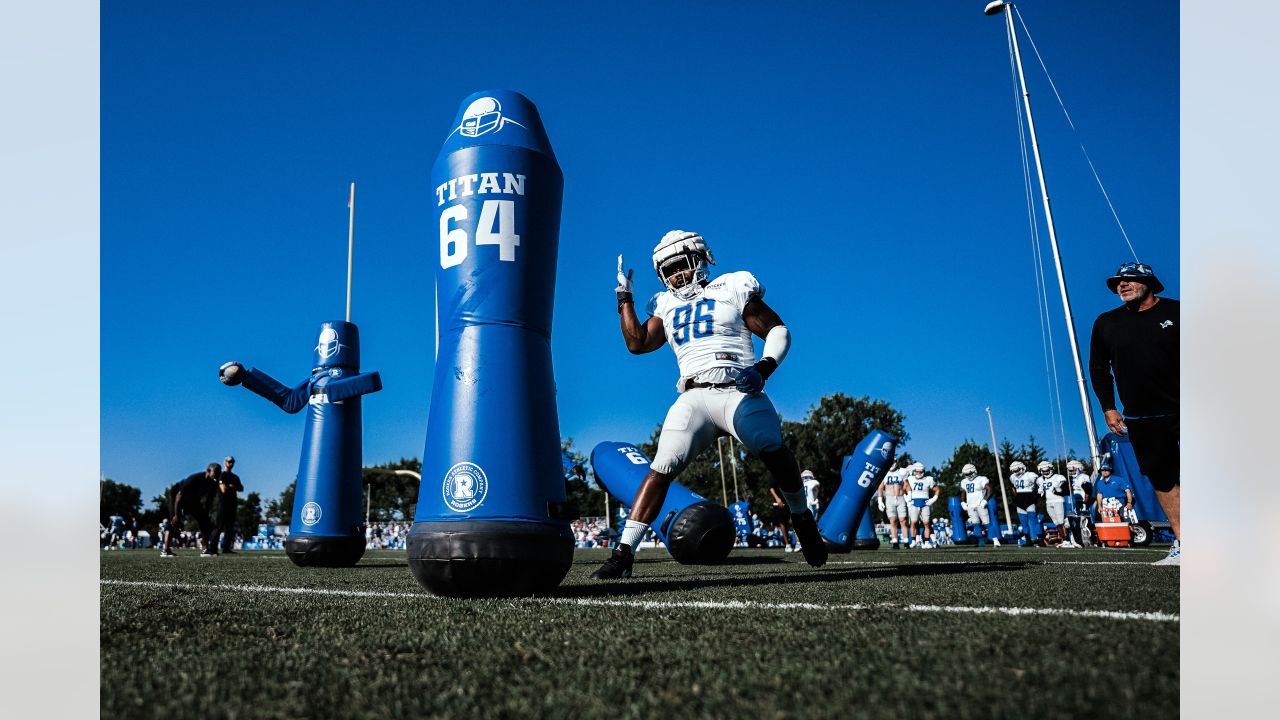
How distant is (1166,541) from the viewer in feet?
48.8

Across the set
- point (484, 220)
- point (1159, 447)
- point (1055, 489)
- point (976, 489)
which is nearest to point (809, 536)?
point (1159, 447)

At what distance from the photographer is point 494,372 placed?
13.1 ft

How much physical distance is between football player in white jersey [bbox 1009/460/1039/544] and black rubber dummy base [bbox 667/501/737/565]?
12.8 metres

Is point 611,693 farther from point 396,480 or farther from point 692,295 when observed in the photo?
point 396,480

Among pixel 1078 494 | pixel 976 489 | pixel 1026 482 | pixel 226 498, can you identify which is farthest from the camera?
pixel 976 489

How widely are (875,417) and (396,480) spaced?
4492cm

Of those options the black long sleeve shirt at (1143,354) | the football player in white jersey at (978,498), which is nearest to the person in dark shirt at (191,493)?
the black long sleeve shirt at (1143,354)

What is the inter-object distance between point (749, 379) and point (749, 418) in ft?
0.89

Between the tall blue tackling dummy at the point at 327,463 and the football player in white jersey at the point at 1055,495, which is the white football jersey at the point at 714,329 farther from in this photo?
the football player in white jersey at the point at 1055,495

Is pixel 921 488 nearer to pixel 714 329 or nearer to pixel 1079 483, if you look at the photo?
pixel 1079 483

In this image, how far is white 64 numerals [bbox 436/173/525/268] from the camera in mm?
4148

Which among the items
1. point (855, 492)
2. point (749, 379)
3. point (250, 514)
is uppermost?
point (749, 379)

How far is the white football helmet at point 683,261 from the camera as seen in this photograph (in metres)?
5.32

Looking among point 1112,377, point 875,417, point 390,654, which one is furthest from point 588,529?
point 390,654
